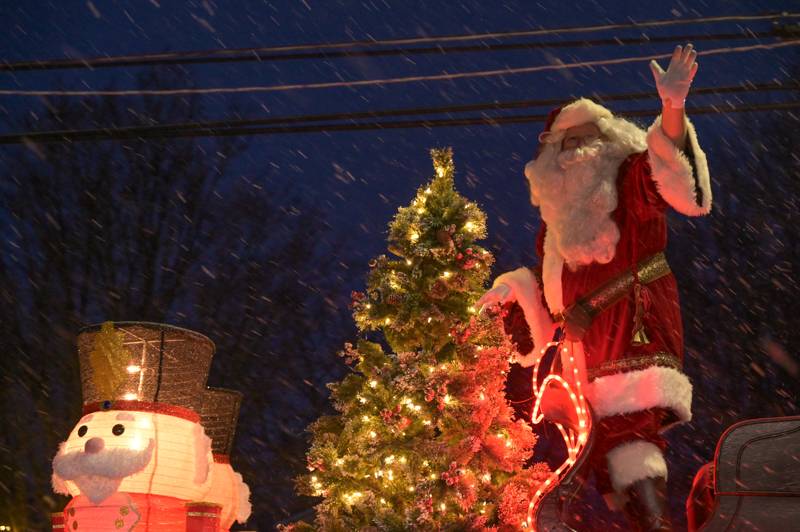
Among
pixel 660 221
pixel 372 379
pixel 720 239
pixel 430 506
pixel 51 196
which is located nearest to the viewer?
pixel 660 221

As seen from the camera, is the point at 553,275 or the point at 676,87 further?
the point at 553,275

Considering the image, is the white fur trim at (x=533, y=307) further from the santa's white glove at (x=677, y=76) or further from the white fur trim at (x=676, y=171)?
the santa's white glove at (x=677, y=76)

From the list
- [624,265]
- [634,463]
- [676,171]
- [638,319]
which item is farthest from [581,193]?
[634,463]

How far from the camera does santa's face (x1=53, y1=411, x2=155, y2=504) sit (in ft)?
18.0

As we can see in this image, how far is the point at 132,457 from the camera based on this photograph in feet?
18.1

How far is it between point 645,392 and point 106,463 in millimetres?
3238

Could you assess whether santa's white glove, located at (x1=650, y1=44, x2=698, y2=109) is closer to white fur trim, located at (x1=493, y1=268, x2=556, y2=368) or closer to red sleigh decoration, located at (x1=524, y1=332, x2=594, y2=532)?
red sleigh decoration, located at (x1=524, y1=332, x2=594, y2=532)

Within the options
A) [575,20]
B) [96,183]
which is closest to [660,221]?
[96,183]

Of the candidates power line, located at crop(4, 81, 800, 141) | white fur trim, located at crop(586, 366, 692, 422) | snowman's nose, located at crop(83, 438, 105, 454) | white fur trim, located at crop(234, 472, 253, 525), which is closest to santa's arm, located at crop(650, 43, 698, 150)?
white fur trim, located at crop(586, 366, 692, 422)

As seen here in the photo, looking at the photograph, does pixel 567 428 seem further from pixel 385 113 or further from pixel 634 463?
pixel 385 113

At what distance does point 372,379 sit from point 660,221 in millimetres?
2176

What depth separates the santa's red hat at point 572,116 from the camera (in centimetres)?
521

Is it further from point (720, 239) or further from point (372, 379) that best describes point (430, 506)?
point (720, 239)

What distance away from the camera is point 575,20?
27938 mm
